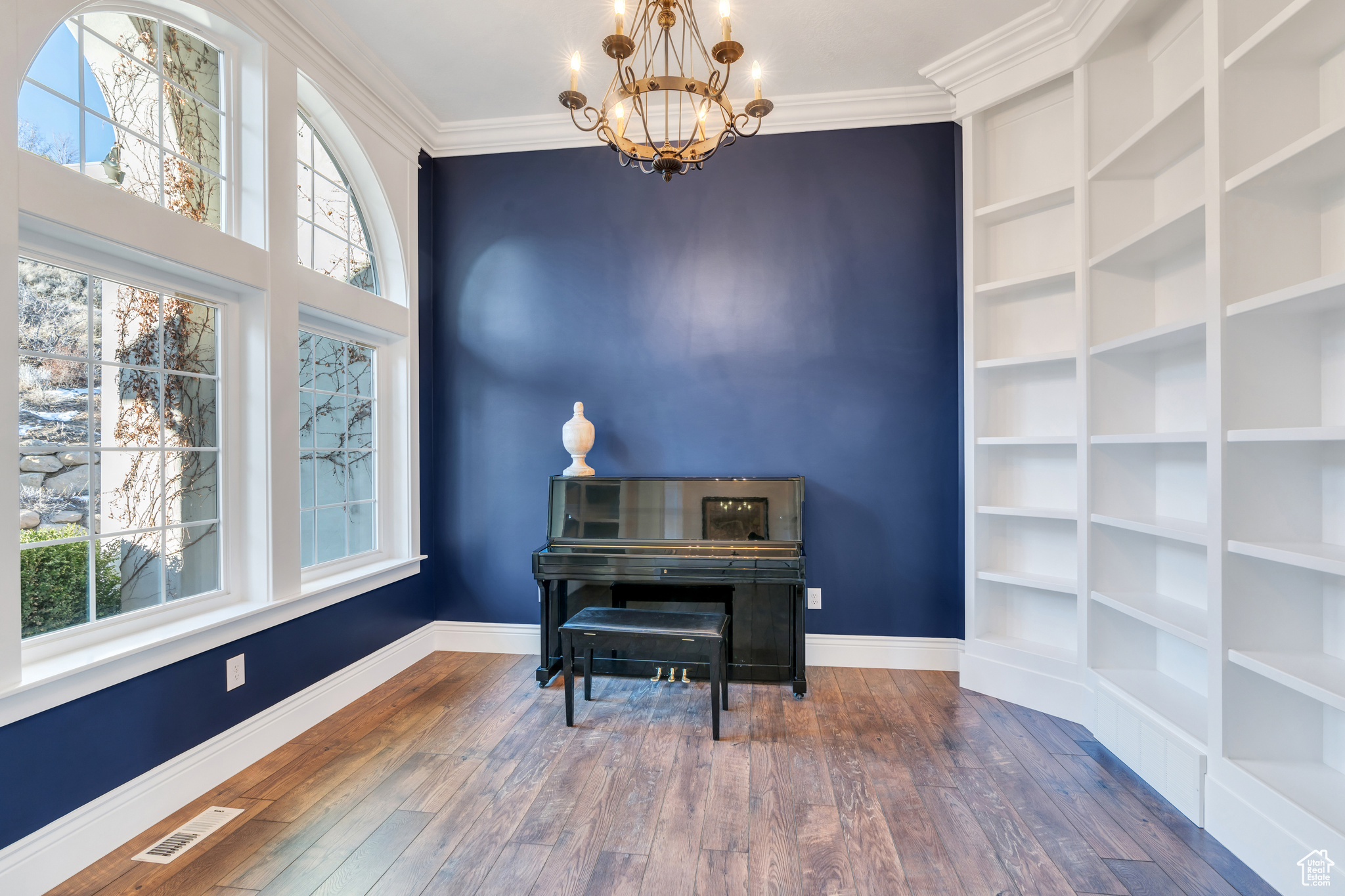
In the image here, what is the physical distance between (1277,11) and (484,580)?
3921mm

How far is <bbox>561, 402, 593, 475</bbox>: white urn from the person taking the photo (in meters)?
3.34

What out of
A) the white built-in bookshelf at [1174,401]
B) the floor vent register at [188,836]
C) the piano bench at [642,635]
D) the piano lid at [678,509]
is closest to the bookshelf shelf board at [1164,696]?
the white built-in bookshelf at [1174,401]

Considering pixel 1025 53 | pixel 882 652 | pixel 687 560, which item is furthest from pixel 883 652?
pixel 1025 53

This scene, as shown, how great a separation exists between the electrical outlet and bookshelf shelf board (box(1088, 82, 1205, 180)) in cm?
374

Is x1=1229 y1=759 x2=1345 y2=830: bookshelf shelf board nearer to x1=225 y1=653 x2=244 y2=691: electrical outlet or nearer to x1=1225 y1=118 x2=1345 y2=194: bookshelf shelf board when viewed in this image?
x1=1225 y1=118 x2=1345 y2=194: bookshelf shelf board

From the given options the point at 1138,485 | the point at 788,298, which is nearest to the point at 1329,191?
the point at 1138,485

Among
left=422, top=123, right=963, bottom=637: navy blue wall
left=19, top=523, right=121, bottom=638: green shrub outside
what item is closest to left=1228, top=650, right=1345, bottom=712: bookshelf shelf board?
left=422, top=123, right=963, bottom=637: navy blue wall

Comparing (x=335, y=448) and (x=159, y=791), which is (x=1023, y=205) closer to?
(x=335, y=448)

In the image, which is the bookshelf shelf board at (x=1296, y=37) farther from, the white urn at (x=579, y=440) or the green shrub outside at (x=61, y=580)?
the green shrub outside at (x=61, y=580)

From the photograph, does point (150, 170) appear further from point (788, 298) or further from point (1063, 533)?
point (1063, 533)

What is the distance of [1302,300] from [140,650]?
11.1 ft

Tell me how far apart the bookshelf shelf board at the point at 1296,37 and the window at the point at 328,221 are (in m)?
3.38

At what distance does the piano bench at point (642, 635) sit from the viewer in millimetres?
2512

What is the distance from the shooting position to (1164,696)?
232cm
